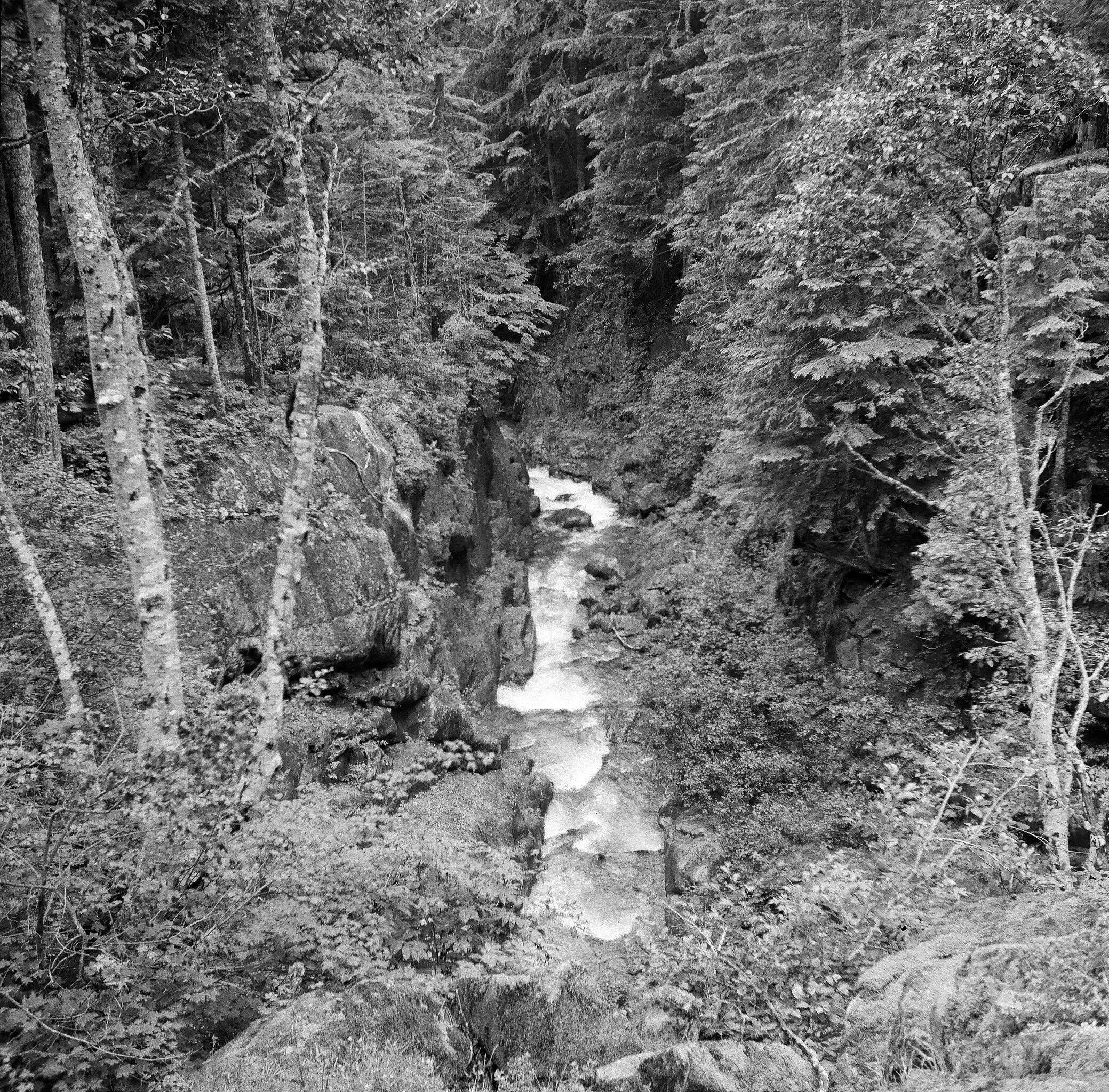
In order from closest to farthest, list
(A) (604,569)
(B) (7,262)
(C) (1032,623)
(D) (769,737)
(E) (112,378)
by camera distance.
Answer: (E) (112,378), (C) (1032,623), (B) (7,262), (D) (769,737), (A) (604,569)

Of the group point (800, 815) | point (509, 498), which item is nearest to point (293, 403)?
point (800, 815)

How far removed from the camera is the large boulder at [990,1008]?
112 inches

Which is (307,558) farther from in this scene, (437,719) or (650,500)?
(650,500)

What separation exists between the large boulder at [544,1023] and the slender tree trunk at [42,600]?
4.45m

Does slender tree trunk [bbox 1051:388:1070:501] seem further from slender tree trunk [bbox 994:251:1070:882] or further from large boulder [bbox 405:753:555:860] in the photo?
large boulder [bbox 405:753:555:860]

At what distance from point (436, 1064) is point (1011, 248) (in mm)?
11015

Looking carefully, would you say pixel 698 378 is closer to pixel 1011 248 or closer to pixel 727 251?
pixel 727 251

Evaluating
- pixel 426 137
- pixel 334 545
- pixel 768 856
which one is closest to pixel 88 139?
pixel 334 545

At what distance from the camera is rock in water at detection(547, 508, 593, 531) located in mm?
25812

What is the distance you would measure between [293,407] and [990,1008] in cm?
683

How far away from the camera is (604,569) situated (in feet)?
73.5

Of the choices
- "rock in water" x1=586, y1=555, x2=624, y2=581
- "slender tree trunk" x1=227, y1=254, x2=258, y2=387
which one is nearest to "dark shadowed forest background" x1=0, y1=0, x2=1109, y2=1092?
"slender tree trunk" x1=227, y1=254, x2=258, y2=387

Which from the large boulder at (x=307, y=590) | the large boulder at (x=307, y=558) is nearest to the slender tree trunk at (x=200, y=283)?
the large boulder at (x=307, y=558)

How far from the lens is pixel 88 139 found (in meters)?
6.90
